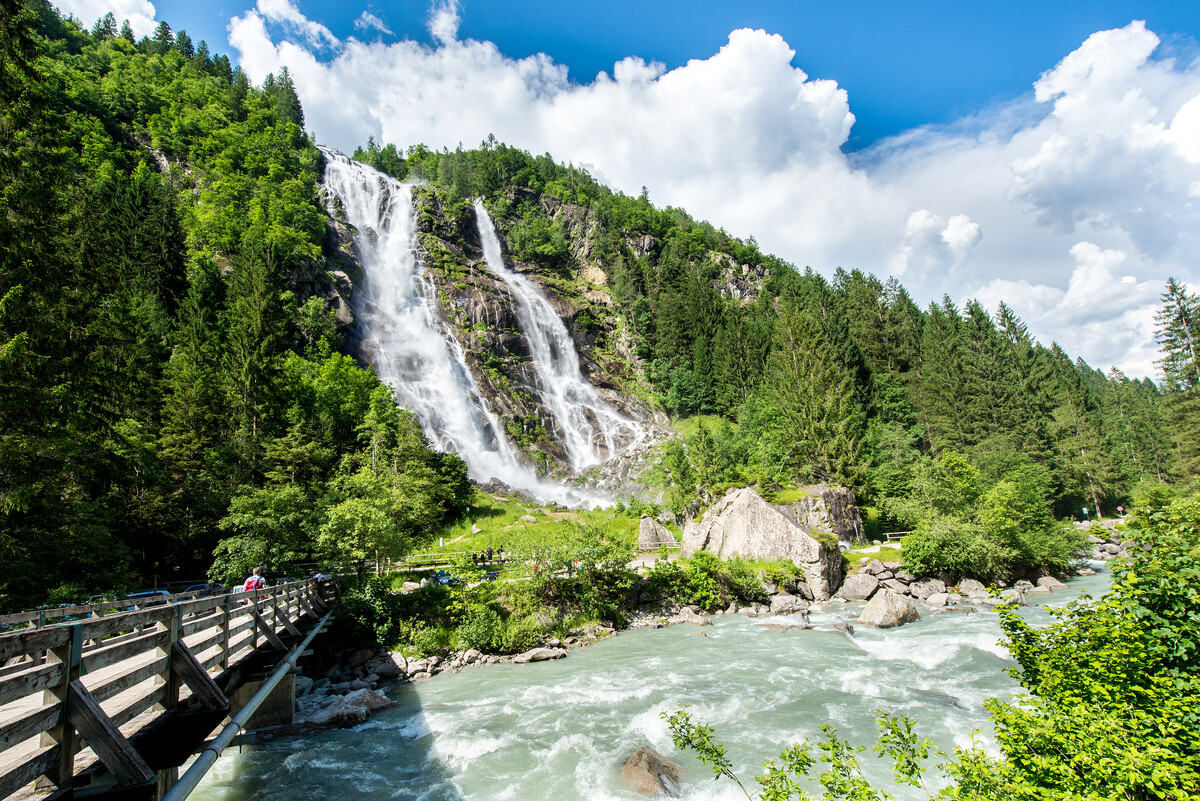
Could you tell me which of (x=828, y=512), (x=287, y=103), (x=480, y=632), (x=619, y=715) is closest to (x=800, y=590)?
(x=828, y=512)

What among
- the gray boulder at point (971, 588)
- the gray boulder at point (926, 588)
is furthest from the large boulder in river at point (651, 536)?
the gray boulder at point (971, 588)

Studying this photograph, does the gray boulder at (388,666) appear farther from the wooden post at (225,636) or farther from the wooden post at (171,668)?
the wooden post at (171,668)

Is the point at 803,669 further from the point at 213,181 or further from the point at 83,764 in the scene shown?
the point at 213,181

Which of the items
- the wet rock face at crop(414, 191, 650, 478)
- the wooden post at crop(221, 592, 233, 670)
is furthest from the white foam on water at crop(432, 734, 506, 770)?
the wet rock face at crop(414, 191, 650, 478)

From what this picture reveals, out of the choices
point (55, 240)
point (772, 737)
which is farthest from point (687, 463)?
point (55, 240)

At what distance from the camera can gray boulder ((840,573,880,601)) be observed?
27.6 meters

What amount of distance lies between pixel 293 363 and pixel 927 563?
46079 mm

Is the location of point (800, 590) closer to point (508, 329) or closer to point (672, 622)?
point (672, 622)

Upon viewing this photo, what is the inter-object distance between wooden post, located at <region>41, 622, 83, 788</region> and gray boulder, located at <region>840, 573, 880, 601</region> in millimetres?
30416

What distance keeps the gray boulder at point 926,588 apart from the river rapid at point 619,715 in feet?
19.8

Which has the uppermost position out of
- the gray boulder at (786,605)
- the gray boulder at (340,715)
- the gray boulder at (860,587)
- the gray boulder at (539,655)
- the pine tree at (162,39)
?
the pine tree at (162,39)

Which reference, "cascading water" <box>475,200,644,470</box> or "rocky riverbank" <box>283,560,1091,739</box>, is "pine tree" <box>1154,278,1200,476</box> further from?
"cascading water" <box>475,200,644,470</box>

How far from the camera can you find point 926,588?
89.4ft

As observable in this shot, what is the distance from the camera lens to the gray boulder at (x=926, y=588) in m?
26.9
